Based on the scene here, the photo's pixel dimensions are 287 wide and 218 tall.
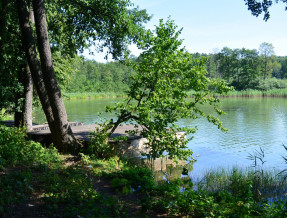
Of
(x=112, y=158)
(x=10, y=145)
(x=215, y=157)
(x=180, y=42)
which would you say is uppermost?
(x=180, y=42)

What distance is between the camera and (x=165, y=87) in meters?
8.69

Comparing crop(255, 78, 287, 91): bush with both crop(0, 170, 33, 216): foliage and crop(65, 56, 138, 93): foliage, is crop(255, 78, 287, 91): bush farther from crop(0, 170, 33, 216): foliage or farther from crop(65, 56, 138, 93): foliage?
crop(0, 170, 33, 216): foliage

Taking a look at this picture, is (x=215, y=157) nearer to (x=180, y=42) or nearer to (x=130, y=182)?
(x=180, y=42)

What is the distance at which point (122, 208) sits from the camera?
4.39 m

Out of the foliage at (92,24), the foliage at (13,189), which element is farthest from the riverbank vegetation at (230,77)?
the foliage at (13,189)

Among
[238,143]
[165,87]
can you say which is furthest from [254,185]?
[238,143]

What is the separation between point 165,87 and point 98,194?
480cm

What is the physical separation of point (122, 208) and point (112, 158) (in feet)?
13.6

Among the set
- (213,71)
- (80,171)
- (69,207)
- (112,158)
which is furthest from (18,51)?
(213,71)

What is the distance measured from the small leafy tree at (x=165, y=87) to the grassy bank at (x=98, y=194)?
1.73 metres

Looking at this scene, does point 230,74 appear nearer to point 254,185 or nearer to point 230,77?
point 230,77

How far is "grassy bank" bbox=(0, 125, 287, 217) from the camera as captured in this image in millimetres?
4059

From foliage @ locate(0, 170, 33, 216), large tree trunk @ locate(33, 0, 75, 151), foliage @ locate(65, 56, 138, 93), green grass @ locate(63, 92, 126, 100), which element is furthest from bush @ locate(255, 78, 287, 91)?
foliage @ locate(0, 170, 33, 216)

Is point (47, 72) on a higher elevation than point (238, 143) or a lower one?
higher
